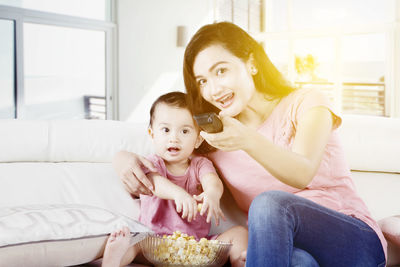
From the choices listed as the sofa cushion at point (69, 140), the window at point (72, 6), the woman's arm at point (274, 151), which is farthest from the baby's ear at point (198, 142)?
the window at point (72, 6)

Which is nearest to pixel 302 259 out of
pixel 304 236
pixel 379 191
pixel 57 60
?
pixel 304 236

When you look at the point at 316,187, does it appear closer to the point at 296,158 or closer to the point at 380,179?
the point at 296,158

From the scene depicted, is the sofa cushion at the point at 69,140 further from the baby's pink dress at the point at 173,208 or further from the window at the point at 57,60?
the window at the point at 57,60

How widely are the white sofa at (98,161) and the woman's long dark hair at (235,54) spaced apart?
328 millimetres

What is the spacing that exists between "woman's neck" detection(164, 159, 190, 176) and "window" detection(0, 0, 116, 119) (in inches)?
148

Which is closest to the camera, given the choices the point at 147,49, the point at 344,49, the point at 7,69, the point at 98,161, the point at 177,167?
the point at 177,167

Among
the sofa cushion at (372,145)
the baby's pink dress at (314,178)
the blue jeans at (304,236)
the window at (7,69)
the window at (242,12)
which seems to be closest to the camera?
Result: the blue jeans at (304,236)

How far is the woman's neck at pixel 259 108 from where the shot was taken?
56.1 inches

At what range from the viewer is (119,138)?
63.6 inches

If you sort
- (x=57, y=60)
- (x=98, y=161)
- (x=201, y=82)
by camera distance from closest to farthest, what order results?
(x=201, y=82) < (x=98, y=161) < (x=57, y=60)

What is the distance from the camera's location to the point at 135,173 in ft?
4.36

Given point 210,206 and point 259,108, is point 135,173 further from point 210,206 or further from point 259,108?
point 259,108

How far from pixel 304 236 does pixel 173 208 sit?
0.47 metres

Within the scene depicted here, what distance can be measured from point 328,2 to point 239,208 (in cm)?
539
